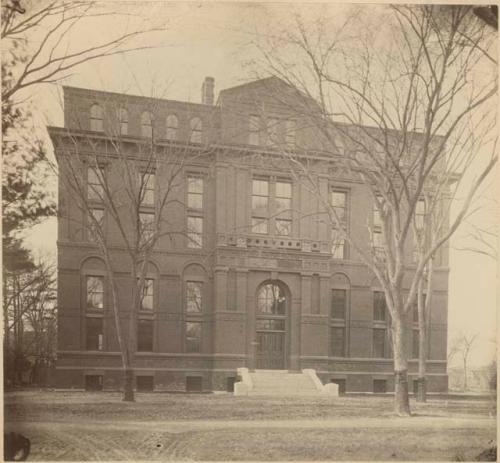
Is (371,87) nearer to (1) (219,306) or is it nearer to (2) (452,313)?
(2) (452,313)

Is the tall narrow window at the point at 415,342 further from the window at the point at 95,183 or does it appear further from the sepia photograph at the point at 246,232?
the window at the point at 95,183

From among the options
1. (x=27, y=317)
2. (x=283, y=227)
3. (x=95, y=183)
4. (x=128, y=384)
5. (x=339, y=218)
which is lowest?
(x=128, y=384)

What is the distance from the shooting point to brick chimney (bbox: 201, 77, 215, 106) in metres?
8.96

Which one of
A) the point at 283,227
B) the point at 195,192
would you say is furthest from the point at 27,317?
the point at 283,227

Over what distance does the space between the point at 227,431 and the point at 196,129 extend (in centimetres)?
550

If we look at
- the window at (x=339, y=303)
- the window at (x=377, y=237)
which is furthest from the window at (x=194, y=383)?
the window at (x=377, y=237)

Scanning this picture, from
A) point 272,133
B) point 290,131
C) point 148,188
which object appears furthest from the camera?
point 290,131

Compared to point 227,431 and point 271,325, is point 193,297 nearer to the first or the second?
point 271,325

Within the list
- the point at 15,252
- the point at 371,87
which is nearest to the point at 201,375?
the point at 15,252

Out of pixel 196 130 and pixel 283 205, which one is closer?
pixel 196 130

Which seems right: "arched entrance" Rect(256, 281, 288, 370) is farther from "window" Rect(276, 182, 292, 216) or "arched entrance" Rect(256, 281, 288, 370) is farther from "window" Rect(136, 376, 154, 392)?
"window" Rect(136, 376, 154, 392)

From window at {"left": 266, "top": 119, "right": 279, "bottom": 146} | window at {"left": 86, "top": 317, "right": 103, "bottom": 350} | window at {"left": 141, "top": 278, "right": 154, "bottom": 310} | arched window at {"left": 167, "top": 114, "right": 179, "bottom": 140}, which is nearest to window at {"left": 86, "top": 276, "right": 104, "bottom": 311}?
window at {"left": 86, "top": 317, "right": 103, "bottom": 350}

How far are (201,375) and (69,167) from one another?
16.0 feet

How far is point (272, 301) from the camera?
1177 cm
